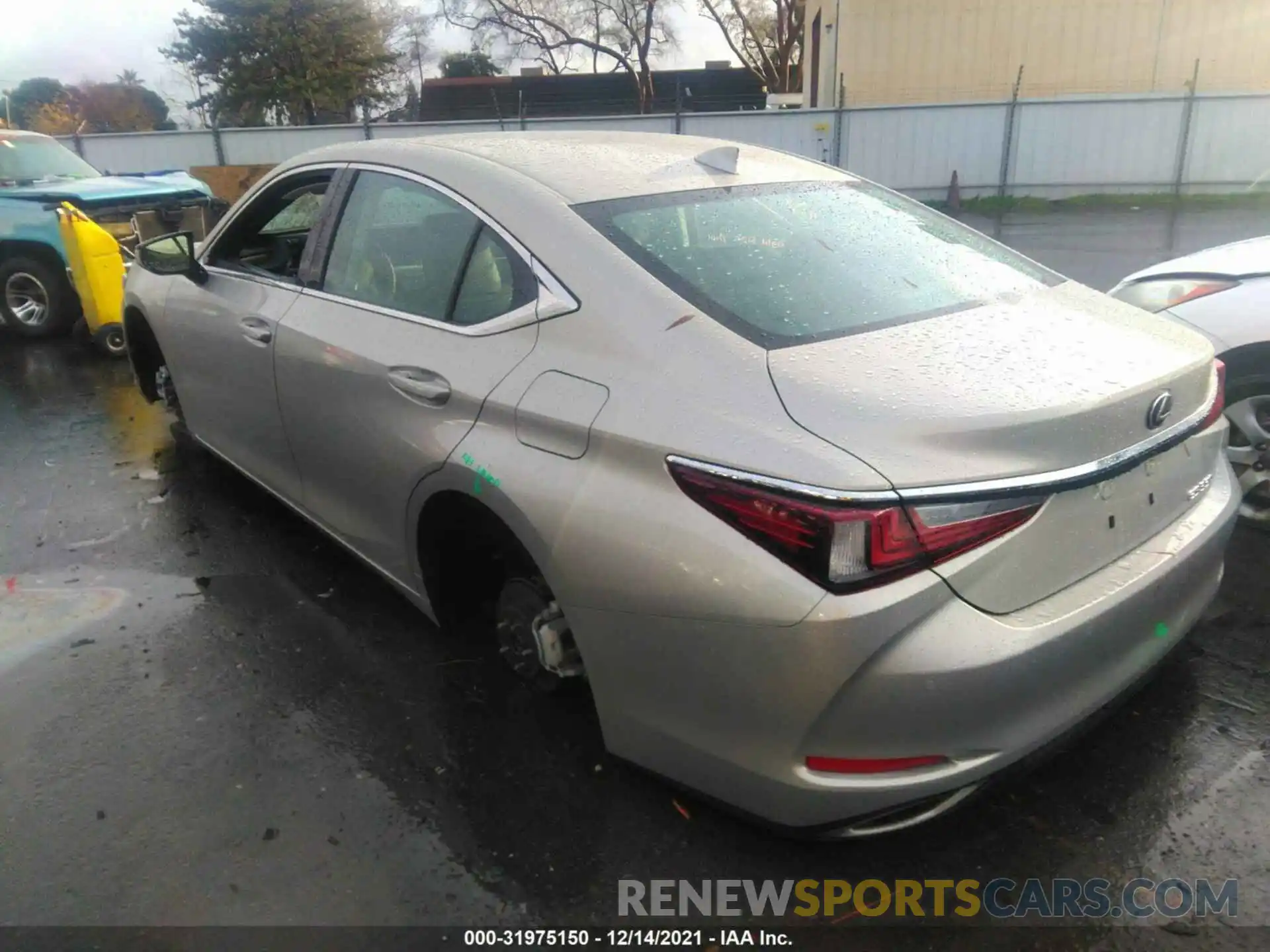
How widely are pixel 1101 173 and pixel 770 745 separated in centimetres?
1841

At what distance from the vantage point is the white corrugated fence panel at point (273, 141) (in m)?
18.7

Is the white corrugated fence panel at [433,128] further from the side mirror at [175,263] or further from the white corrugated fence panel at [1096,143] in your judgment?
the side mirror at [175,263]

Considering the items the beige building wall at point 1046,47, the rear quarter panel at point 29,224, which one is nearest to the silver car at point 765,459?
the rear quarter panel at point 29,224

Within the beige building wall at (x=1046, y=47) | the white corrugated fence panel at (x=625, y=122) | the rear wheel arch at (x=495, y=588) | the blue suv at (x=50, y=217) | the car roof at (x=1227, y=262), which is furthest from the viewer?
the beige building wall at (x=1046, y=47)

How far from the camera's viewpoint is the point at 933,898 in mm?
2217

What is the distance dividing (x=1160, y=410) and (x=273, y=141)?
19675mm

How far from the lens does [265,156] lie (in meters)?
18.9

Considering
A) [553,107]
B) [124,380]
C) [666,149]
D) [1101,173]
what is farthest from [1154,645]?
[553,107]

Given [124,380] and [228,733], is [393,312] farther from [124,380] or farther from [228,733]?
[124,380]

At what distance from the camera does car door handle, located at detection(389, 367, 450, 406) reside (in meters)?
2.69

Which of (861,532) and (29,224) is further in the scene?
(29,224)

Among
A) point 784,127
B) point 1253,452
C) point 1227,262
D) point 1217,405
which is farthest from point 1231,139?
point 1217,405

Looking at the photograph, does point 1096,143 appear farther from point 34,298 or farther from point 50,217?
point 34,298

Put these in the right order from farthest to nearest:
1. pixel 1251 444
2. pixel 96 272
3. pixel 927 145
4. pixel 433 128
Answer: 1. pixel 433 128
2. pixel 927 145
3. pixel 96 272
4. pixel 1251 444
